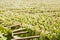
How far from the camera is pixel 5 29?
3197 mm

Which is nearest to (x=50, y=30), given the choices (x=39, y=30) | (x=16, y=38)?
(x=39, y=30)

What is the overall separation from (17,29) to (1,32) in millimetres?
411

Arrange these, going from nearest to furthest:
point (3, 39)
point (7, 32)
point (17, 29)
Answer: point (3, 39) → point (7, 32) → point (17, 29)

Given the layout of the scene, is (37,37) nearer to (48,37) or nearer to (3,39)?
(48,37)

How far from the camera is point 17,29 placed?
11.5ft

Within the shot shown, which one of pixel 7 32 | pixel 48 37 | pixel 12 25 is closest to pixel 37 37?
pixel 48 37

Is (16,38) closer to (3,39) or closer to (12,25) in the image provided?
(3,39)

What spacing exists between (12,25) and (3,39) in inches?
30.2

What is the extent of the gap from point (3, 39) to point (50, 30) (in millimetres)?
664

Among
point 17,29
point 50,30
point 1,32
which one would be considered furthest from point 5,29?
point 50,30

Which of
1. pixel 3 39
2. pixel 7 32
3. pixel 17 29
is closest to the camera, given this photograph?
pixel 3 39

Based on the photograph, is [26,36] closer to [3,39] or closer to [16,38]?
[16,38]

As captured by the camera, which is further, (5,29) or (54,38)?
(5,29)

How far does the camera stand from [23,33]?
3.20 meters
